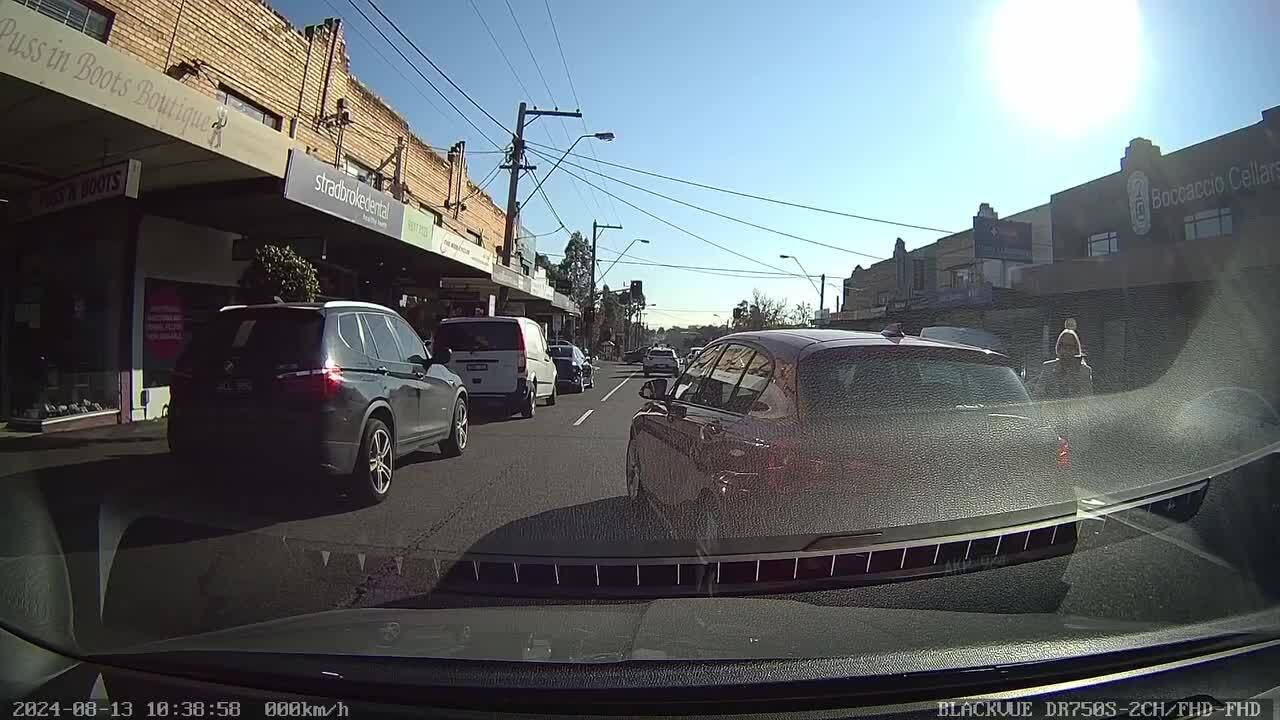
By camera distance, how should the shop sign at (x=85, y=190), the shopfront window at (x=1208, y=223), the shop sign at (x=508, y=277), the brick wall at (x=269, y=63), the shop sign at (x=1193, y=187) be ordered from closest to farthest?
the shop sign at (x=85, y=190)
the brick wall at (x=269, y=63)
the shop sign at (x=1193, y=187)
the shopfront window at (x=1208, y=223)
the shop sign at (x=508, y=277)

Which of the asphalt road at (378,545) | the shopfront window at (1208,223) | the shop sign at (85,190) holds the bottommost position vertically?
the asphalt road at (378,545)

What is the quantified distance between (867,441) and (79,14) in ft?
41.3

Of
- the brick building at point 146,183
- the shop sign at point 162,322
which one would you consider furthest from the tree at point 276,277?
the shop sign at point 162,322

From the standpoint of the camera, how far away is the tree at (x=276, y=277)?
40.2 ft

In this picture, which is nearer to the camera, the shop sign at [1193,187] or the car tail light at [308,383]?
the car tail light at [308,383]

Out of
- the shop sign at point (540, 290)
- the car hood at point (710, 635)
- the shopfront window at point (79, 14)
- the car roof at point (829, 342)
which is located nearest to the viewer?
the car hood at point (710, 635)

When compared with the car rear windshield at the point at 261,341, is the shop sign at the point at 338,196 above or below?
above

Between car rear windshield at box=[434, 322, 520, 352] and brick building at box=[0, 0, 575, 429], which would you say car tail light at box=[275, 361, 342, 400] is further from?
car rear windshield at box=[434, 322, 520, 352]

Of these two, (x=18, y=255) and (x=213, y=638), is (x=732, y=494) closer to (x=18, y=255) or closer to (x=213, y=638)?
(x=213, y=638)

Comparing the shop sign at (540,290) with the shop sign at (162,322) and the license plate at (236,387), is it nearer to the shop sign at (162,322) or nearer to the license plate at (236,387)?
the shop sign at (162,322)

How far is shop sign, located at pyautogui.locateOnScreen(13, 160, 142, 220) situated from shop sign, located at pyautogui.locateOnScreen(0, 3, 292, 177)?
741 mm

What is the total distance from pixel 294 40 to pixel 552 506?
1387 centimetres

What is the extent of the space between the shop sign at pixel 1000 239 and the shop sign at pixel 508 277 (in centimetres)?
1930

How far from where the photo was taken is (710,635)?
2809 millimetres
